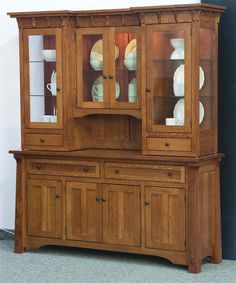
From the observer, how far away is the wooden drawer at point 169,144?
5535 millimetres

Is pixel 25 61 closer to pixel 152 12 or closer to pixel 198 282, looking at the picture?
pixel 152 12

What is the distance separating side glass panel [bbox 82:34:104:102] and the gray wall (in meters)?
0.90

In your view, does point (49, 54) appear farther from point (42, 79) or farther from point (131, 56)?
point (131, 56)

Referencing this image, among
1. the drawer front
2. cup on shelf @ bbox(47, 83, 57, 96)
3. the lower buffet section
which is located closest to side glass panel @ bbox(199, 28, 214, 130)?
the lower buffet section

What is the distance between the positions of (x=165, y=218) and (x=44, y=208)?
1.03 metres

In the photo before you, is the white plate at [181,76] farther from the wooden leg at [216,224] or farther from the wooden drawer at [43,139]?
the wooden drawer at [43,139]

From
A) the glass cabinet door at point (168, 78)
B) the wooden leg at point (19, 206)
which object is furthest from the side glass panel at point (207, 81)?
the wooden leg at point (19, 206)

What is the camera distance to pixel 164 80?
564 centimetres

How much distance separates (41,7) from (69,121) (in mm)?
1157

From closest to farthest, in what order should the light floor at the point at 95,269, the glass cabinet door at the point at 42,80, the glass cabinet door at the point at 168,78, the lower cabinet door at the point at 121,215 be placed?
the light floor at the point at 95,269, the glass cabinet door at the point at 168,78, the lower cabinet door at the point at 121,215, the glass cabinet door at the point at 42,80

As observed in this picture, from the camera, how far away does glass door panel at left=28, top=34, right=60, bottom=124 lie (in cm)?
599

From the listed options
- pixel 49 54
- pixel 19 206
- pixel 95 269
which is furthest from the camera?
pixel 19 206

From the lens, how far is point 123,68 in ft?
19.1

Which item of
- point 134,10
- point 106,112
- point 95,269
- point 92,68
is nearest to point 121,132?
point 106,112
